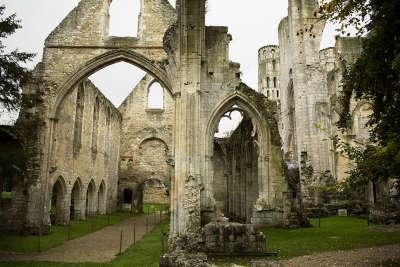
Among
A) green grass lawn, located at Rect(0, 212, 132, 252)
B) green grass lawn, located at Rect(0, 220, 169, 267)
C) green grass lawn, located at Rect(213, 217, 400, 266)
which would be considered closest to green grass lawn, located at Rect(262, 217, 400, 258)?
green grass lawn, located at Rect(213, 217, 400, 266)

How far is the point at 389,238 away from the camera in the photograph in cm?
1001

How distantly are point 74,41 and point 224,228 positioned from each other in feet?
37.2

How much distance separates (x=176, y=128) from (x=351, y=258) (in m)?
6.20

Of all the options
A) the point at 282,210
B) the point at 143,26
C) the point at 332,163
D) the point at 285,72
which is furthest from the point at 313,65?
the point at 282,210

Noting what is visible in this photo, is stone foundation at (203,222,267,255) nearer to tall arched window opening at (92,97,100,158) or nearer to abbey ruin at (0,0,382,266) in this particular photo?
abbey ruin at (0,0,382,266)

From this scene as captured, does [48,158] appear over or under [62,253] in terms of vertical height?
over

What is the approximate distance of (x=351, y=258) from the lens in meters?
7.21

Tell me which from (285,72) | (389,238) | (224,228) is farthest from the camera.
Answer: (285,72)

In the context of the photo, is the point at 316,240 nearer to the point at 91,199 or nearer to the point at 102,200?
the point at 91,199

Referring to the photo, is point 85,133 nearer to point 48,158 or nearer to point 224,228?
point 48,158

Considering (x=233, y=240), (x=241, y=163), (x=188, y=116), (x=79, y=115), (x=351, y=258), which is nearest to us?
(x=351, y=258)

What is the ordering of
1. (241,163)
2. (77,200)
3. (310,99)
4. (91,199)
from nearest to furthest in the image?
(241,163) < (77,200) < (310,99) < (91,199)

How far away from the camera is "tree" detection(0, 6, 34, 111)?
8.92 m

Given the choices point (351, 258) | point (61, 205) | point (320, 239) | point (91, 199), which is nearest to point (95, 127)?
point (91, 199)
